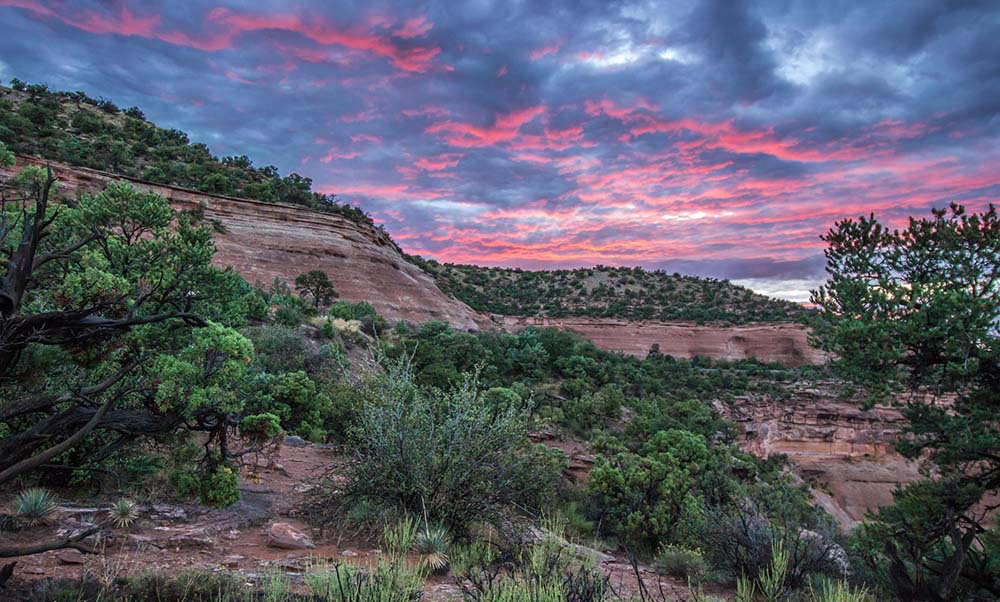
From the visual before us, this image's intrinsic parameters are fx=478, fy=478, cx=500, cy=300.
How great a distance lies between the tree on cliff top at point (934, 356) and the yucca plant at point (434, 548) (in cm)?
530

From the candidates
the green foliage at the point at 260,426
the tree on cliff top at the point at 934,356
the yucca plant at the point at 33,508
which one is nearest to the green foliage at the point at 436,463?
the green foliage at the point at 260,426

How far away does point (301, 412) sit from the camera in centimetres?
1023

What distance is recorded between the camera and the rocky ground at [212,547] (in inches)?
152

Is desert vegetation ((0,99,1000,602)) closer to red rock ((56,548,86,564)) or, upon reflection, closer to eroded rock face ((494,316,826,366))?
red rock ((56,548,86,564))

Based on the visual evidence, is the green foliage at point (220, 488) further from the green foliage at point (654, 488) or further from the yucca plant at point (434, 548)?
the green foliage at point (654, 488)

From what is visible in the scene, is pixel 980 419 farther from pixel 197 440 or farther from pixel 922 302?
pixel 197 440

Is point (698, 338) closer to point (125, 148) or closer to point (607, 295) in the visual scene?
point (607, 295)

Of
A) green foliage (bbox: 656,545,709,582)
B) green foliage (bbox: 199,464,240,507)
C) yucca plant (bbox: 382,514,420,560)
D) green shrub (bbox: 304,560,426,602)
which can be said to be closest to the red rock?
green foliage (bbox: 199,464,240,507)

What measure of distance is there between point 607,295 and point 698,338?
12.3 metres

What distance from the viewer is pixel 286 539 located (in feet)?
16.8

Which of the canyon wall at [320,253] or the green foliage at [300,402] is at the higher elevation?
the canyon wall at [320,253]

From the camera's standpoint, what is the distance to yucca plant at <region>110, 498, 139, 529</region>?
4.90 meters

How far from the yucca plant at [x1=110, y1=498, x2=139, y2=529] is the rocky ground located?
0.28ft

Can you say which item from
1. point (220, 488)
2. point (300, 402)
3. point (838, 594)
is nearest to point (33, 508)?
point (220, 488)
